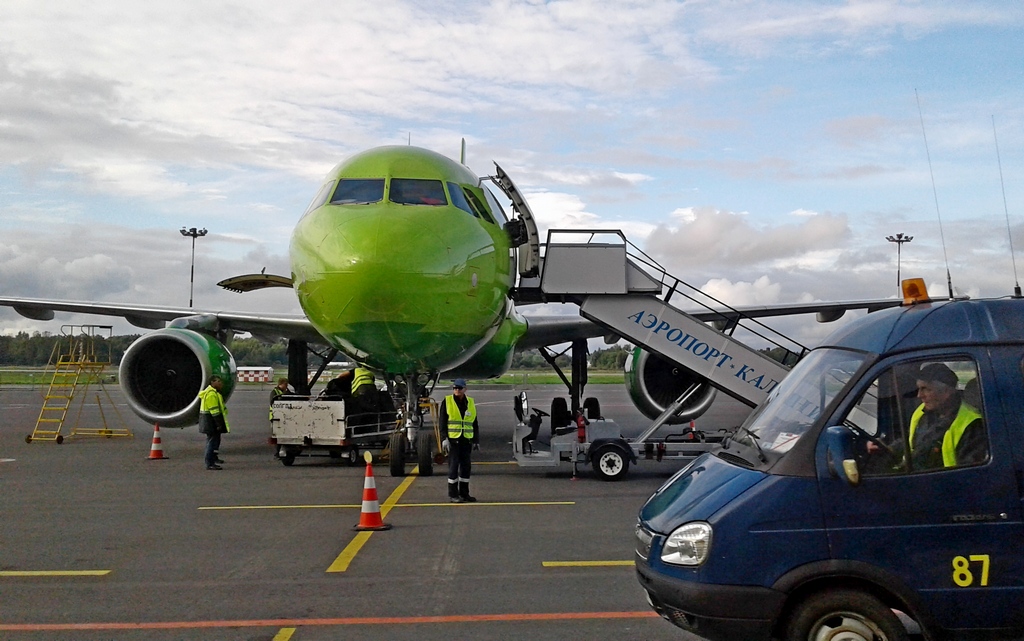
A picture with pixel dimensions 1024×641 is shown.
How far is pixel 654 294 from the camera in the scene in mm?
12391

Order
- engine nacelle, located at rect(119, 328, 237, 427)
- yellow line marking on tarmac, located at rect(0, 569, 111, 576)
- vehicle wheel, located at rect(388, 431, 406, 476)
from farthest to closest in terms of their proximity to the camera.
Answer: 1. engine nacelle, located at rect(119, 328, 237, 427)
2. vehicle wheel, located at rect(388, 431, 406, 476)
3. yellow line marking on tarmac, located at rect(0, 569, 111, 576)

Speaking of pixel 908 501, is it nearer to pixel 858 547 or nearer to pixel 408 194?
pixel 858 547

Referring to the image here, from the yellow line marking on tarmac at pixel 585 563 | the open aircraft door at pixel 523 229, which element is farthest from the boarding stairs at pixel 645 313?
the yellow line marking on tarmac at pixel 585 563

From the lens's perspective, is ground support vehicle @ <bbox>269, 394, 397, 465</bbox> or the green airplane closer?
the green airplane

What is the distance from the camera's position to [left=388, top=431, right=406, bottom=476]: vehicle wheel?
1215cm

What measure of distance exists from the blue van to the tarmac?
117cm

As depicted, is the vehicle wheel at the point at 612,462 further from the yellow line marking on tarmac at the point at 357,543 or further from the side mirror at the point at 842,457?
the side mirror at the point at 842,457

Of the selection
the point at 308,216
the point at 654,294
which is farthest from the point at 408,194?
the point at 654,294

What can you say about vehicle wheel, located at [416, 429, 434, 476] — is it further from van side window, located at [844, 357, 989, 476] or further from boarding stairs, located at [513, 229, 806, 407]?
van side window, located at [844, 357, 989, 476]

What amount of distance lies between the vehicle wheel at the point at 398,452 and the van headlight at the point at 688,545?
26.7 feet

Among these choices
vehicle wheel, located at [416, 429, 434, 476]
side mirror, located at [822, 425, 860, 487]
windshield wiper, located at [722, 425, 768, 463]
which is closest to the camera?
side mirror, located at [822, 425, 860, 487]

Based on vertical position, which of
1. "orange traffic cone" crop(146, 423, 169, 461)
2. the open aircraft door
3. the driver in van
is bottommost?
"orange traffic cone" crop(146, 423, 169, 461)

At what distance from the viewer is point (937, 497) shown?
4.20 metres

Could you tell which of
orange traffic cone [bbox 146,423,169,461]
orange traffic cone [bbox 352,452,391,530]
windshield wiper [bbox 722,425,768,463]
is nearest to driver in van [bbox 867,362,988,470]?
windshield wiper [bbox 722,425,768,463]
